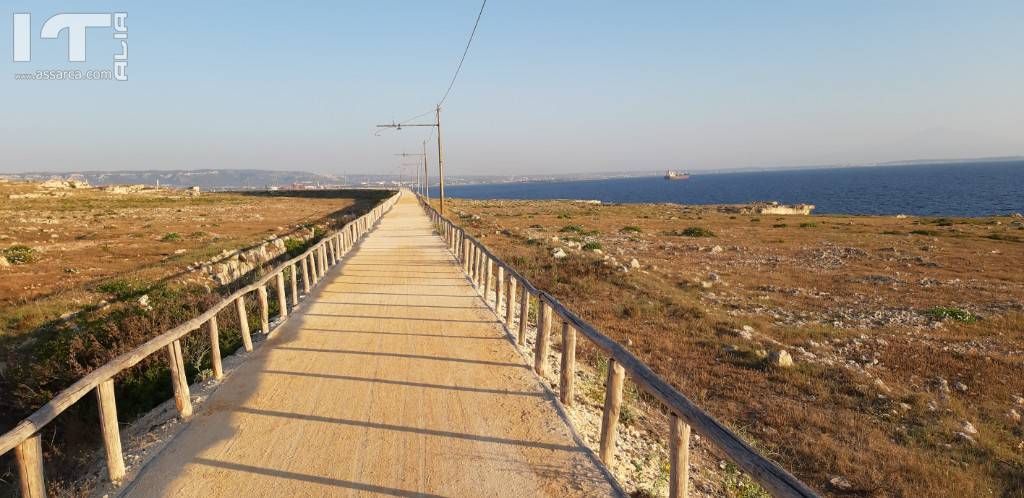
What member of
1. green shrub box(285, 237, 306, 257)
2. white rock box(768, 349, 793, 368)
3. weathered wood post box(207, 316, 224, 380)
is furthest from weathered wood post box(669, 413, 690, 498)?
green shrub box(285, 237, 306, 257)

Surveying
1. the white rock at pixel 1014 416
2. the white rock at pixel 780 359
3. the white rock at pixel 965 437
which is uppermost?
the white rock at pixel 780 359

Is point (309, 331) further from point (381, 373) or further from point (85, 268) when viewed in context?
point (85, 268)

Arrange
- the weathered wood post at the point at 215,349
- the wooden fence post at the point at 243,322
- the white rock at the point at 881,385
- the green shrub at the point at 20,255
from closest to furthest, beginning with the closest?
the weathered wood post at the point at 215,349 < the wooden fence post at the point at 243,322 < the white rock at the point at 881,385 < the green shrub at the point at 20,255

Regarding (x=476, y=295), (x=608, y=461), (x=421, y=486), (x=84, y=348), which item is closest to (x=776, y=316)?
(x=476, y=295)

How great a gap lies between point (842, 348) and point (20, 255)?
29.9 m

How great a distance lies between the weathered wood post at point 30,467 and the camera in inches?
151

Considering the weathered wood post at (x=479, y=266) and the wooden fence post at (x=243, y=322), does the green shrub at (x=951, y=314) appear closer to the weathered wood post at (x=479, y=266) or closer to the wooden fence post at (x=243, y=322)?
the weathered wood post at (x=479, y=266)

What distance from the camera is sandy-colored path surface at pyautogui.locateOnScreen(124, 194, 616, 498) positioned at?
461cm

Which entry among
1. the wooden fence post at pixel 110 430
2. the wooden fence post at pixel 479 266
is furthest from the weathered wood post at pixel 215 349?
the wooden fence post at pixel 479 266

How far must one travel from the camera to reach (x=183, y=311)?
12.0 meters

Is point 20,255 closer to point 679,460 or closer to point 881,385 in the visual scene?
point 679,460

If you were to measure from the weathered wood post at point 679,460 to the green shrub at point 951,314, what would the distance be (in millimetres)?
12984

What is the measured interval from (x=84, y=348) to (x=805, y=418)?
1229cm

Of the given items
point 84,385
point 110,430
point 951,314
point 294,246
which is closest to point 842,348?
point 951,314
